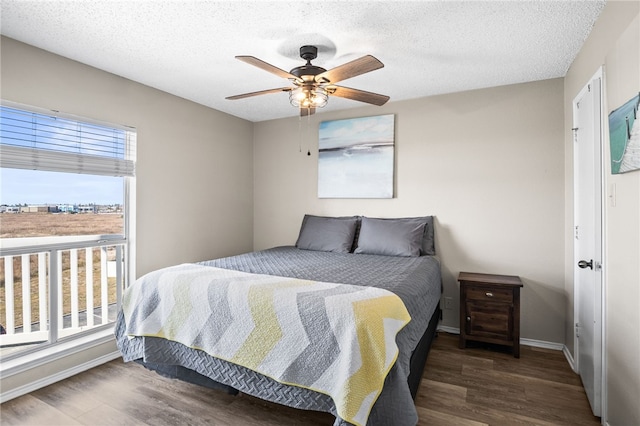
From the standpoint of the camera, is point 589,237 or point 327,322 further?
point 589,237

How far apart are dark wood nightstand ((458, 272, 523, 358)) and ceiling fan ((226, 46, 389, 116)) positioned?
1.85 metres

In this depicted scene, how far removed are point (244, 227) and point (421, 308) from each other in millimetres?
2849

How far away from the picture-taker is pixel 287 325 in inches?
67.9

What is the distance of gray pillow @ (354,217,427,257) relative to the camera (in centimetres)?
322

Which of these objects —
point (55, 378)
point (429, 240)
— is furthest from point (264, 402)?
point (429, 240)

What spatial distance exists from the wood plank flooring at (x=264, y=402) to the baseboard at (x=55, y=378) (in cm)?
4

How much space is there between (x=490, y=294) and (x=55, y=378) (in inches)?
140

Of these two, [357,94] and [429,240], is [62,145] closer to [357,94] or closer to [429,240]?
[357,94]

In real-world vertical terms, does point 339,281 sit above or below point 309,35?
below

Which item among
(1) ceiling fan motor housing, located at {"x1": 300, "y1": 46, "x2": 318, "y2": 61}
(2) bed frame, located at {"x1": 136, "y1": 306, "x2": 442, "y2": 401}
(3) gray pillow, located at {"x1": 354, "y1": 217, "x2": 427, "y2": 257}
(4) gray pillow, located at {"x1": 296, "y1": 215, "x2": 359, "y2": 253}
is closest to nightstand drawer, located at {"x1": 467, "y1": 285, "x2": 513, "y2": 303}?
(3) gray pillow, located at {"x1": 354, "y1": 217, "x2": 427, "y2": 257}

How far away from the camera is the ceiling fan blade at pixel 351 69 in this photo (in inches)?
76.1

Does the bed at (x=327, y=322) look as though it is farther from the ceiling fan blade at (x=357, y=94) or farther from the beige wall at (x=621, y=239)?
the ceiling fan blade at (x=357, y=94)

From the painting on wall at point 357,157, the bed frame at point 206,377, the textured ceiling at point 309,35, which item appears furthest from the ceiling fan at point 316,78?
the bed frame at point 206,377

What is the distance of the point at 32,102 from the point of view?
236cm
